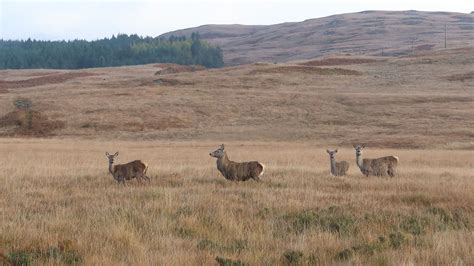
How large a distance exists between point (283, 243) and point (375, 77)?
71.2 m

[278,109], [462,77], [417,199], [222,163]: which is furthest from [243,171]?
[462,77]

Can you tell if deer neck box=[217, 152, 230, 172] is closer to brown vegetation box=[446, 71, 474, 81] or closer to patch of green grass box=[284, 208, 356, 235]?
patch of green grass box=[284, 208, 356, 235]

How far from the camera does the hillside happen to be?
44.7m

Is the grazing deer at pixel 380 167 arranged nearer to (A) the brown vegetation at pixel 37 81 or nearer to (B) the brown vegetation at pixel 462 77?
(B) the brown vegetation at pixel 462 77

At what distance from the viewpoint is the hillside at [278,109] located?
1759 inches

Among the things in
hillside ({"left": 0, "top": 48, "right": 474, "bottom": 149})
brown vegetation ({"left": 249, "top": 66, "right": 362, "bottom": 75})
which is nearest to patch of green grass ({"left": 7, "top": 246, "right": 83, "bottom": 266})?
hillside ({"left": 0, "top": 48, "right": 474, "bottom": 149})

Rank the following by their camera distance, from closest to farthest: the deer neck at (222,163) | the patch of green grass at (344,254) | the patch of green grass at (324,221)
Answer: the patch of green grass at (344,254) < the patch of green grass at (324,221) < the deer neck at (222,163)

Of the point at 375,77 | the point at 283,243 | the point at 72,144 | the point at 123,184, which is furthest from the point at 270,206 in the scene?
the point at 375,77

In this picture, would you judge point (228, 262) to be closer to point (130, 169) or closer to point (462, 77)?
point (130, 169)

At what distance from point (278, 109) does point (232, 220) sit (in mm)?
45113

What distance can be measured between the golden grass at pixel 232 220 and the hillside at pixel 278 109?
81.9 ft

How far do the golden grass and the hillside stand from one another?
81.9 ft

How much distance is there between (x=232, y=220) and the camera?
404 inches

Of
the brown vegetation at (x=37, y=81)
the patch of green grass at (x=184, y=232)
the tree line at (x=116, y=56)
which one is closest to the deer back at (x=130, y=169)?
the patch of green grass at (x=184, y=232)
